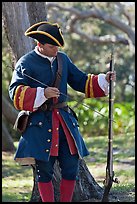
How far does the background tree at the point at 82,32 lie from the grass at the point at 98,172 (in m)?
0.69

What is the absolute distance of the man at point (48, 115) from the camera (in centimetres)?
472

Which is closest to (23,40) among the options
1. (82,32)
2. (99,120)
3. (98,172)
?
(98,172)

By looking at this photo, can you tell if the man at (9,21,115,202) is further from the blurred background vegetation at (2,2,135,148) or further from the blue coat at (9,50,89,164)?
the blurred background vegetation at (2,2,135,148)

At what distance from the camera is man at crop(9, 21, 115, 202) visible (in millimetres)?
4719

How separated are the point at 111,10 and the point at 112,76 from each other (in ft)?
83.2

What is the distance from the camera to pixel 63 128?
4.85m

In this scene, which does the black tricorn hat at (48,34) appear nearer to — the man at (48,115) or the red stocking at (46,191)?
the man at (48,115)

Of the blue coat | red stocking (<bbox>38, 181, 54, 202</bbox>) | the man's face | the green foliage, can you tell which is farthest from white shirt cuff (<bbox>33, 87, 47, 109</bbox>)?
the green foliage

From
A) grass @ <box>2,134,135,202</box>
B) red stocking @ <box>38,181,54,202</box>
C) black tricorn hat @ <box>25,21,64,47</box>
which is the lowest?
grass @ <box>2,134,135,202</box>

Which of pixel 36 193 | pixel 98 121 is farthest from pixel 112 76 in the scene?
pixel 98 121

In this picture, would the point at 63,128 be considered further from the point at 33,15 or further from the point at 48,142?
the point at 33,15

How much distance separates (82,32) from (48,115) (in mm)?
21480

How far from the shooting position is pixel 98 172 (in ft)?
34.3

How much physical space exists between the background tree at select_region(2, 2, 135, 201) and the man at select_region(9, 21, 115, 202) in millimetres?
1083
